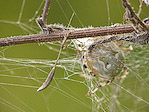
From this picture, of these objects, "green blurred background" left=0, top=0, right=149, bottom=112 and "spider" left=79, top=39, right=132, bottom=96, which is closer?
"spider" left=79, top=39, right=132, bottom=96

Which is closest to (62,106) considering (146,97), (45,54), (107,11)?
(45,54)

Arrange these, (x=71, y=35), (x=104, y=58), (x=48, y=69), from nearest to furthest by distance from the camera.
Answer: (x=71, y=35)
(x=104, y=58)
(x=48, y=69)

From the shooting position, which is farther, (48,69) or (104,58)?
(48,69)

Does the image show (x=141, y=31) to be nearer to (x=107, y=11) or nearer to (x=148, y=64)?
(x=148, y=64)

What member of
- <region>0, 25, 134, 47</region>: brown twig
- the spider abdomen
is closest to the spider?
the spider abdomen

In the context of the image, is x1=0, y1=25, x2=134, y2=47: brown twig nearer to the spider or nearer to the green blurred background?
the spider

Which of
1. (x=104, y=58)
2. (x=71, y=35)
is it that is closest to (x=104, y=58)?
(x=104, y=58)

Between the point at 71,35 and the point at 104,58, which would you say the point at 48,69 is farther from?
the point at 71,35

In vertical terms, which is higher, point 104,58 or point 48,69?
point 48,69

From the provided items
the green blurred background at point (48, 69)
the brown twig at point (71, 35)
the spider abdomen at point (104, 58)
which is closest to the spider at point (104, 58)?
the spider abdomen at point (104, 58)
